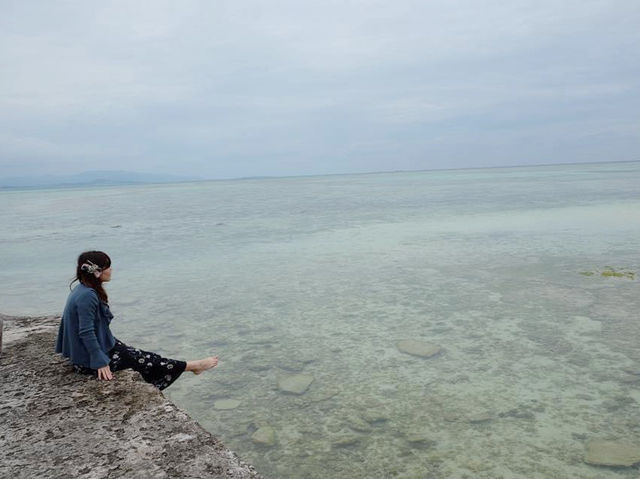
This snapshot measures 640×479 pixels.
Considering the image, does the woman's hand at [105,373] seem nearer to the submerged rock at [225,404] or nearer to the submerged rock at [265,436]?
the submerged rock at [265,436]

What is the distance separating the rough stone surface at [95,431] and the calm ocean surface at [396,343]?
1.73 m

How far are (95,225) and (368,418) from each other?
105ft

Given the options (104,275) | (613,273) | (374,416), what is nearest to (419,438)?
(374,416)

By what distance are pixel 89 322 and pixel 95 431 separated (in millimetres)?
991

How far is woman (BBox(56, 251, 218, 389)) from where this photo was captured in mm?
3959

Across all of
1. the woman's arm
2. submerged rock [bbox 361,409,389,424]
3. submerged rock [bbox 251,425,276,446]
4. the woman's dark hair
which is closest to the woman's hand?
the woman's arm

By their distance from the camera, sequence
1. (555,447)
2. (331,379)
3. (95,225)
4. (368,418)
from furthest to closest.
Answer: (95,225)
(331,379)
(368,418)
(555,447)

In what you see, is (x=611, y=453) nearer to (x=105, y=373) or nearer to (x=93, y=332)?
(x=105, y=373)

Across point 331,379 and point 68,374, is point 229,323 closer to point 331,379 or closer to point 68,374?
point 331,379

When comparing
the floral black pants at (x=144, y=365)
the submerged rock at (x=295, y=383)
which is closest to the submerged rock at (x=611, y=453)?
the submerged rock at (x=295, y=383)

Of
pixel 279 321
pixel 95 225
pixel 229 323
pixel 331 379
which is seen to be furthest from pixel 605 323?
pixel 95 225

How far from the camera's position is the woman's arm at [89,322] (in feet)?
12.9

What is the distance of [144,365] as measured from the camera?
14.6 ft

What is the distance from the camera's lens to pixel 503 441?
501cm
